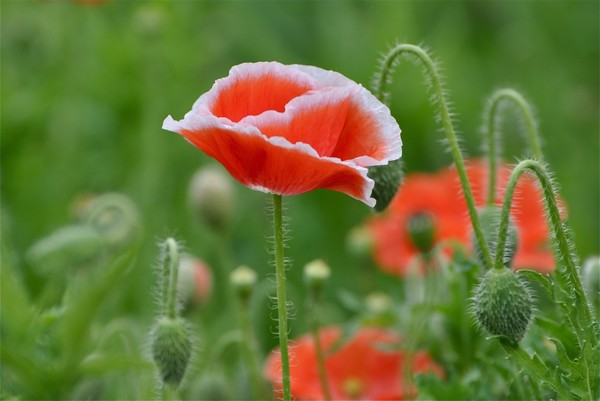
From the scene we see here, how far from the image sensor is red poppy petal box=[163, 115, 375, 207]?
1347 millimetres

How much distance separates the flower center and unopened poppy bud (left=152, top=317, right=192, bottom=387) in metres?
0.77

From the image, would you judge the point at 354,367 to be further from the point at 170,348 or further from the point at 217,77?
the point at 217,77

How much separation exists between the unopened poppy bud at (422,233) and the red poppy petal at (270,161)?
2.31 ft

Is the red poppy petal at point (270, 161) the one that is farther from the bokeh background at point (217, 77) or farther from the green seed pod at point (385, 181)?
the bokeh background at point (217, 77)

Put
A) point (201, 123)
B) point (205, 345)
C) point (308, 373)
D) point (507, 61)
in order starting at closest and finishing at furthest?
point (201, 123) → point (308, 373) → point (205, 345) → point (507, 61)

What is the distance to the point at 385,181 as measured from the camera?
1.71 m

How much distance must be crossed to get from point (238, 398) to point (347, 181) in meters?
A: 0.93

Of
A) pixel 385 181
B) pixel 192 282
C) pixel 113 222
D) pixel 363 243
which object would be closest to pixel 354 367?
pixel 192 282

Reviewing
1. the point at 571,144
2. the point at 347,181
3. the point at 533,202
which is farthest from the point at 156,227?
the point at 347,181

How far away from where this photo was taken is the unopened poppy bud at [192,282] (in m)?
2.25

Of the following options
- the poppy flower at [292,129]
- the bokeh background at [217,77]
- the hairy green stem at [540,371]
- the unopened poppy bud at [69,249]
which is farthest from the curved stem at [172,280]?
the bokeh background at [217,77]

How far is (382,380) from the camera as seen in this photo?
92.3 inches

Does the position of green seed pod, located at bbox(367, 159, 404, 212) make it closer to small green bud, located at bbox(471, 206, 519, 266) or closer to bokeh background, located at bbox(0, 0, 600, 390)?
small green bud, located at bbox(471, 206, 519, 266)

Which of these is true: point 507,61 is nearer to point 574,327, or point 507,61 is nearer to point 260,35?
point 260,35
